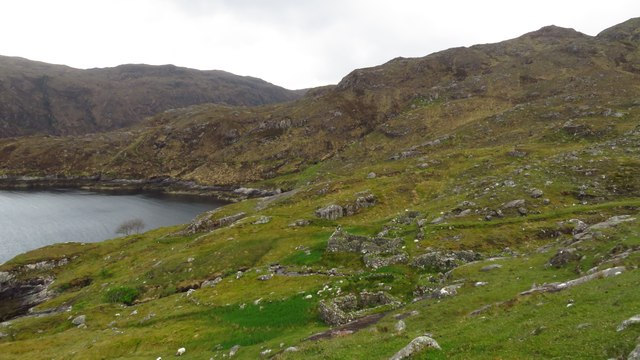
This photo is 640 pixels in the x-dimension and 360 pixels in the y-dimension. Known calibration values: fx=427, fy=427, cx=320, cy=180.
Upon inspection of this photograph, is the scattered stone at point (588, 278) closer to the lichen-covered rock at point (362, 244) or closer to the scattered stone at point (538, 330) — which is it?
the scattered stone at point (538, 330)

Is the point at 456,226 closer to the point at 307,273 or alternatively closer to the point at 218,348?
the point at 307,273

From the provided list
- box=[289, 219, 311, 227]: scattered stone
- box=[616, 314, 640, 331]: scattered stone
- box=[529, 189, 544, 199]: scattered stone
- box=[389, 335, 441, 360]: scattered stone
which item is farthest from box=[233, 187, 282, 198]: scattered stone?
box=[616, 314, 640, 331]: scattered stone

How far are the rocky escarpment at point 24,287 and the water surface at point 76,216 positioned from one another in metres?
26.0

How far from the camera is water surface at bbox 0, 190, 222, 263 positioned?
130125mm

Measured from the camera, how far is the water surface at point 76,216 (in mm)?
130125

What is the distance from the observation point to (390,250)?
49500mm

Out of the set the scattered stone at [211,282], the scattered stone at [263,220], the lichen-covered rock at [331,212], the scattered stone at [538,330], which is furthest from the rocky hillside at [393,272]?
the scattered stone at [211,282]

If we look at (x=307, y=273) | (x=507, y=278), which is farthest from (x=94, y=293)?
(x=507, y=278)

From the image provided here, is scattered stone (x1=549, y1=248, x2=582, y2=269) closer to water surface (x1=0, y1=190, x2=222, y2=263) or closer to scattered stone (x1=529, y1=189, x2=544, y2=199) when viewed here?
scattered stone (x1=529, y1=189, x2=544, y2=199)

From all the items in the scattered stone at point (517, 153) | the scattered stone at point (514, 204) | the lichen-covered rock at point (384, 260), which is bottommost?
the lichen-covered rock at point (384, 260)

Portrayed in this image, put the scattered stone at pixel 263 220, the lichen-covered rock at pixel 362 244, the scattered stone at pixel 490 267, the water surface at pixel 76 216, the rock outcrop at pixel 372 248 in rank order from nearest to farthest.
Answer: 1. the scattered stone at pixel 490 267
2. the rock outcrop at pixel 372 248
3. the lichen-covered rock at pixel 362 244
4. the scattered stone at pixel 263 220
5. the water surface at pixel 76 216

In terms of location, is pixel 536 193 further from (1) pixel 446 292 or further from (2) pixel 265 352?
(2) pixel 265 352

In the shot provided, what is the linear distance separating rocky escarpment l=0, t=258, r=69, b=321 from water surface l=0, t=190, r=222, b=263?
85.4 ft

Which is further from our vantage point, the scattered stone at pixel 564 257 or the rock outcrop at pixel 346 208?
the rock outcrop at pixel 346 208
